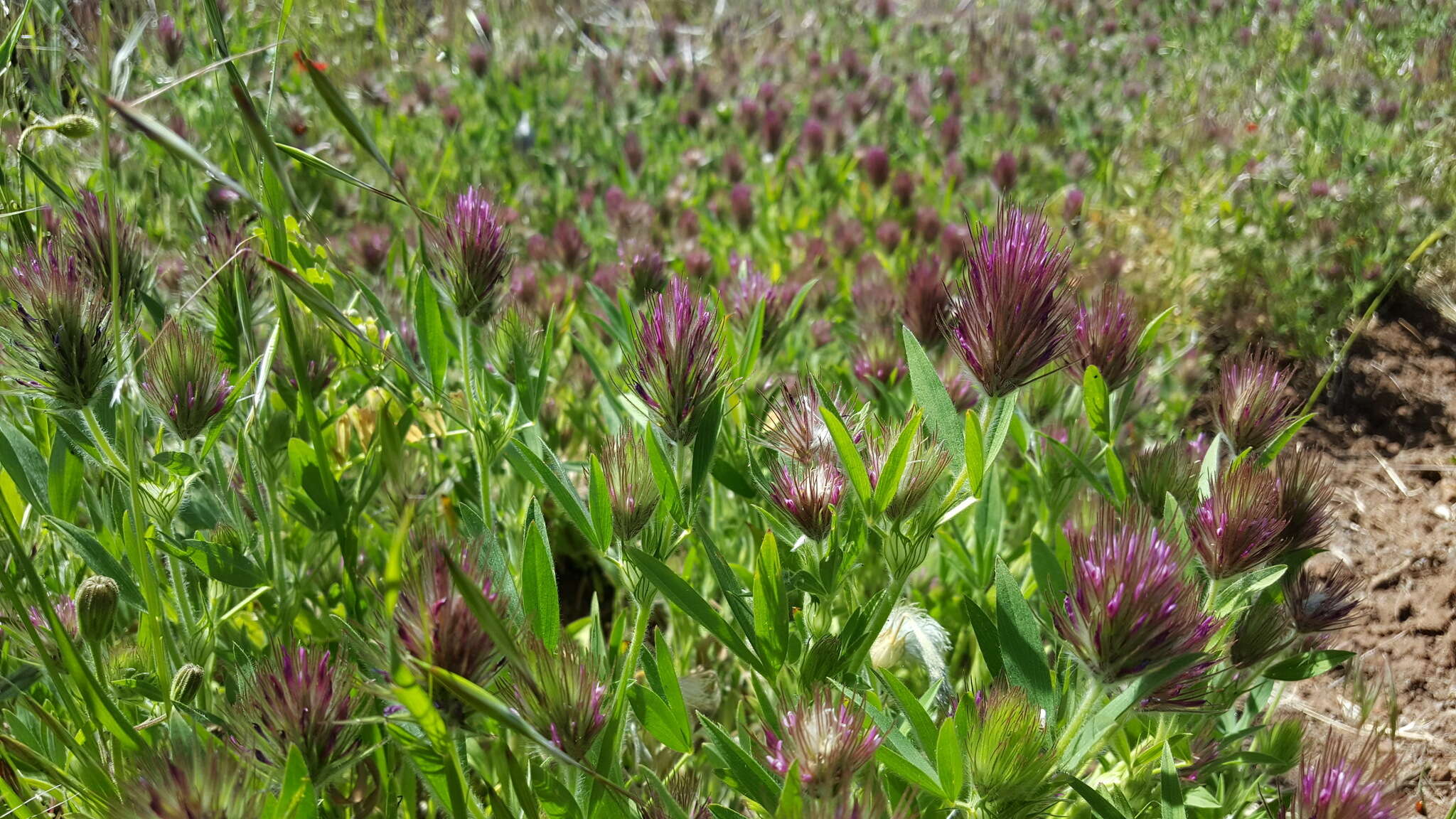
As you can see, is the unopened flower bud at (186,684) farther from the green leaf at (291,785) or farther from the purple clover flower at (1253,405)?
the purple clover flower at (1253,405)

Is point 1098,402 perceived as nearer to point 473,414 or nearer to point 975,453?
point 975,453

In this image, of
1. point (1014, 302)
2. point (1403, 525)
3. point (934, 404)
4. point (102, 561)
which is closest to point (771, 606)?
point (934, 404)

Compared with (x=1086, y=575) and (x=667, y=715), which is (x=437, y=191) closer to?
(x=667, y=715)

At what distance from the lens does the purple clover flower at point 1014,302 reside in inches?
39.9

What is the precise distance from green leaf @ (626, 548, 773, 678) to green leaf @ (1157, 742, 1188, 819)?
43 cm

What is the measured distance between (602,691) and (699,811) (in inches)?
9.4

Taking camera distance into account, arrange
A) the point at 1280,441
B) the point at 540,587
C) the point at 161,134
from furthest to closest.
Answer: the point at 1280,441
the point at 540,587
the point at 161,134

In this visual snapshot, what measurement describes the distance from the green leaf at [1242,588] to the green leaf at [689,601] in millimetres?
527

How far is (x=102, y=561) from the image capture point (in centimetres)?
127

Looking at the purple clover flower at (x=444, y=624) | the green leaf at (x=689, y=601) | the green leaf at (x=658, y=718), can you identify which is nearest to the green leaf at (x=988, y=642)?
the green leaf at (x=689, y=601)

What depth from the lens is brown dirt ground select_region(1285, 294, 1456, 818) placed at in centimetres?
190

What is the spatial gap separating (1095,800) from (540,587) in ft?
1.92

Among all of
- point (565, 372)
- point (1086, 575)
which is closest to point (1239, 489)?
point (1086, 575)

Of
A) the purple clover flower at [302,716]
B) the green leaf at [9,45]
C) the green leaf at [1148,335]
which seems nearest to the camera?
the purple clover flower at [302,716]
